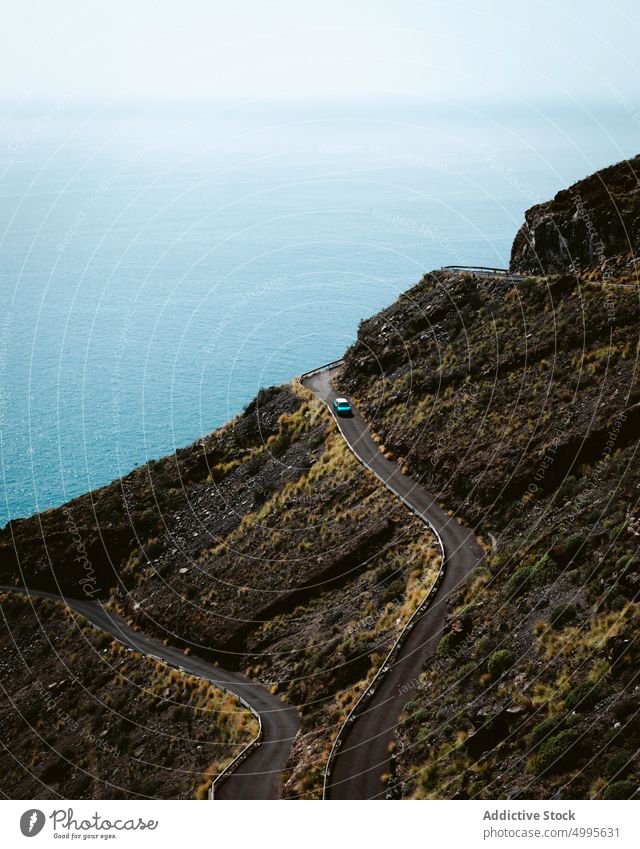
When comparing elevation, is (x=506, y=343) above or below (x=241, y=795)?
above

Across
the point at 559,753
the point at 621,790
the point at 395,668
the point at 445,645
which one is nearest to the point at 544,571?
the point at 445,645

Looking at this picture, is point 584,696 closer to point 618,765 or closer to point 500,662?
point 618,765

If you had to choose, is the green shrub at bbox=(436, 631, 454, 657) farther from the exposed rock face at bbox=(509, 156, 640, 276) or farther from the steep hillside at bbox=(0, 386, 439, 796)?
the exposed rock face at bbox=(509, 156, 640, 276)

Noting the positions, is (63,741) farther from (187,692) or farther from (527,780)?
(527,780)

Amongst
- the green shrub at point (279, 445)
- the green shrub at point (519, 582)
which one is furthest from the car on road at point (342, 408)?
the green shrub at point (519, 582)

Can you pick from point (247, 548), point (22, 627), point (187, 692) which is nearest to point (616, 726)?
point (187, 692)

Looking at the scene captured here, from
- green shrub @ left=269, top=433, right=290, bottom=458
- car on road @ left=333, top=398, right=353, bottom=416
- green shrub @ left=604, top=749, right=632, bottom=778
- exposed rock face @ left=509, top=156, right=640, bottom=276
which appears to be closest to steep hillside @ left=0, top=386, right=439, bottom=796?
green shrub @ left=269, top=433, right=290, bottom=458
